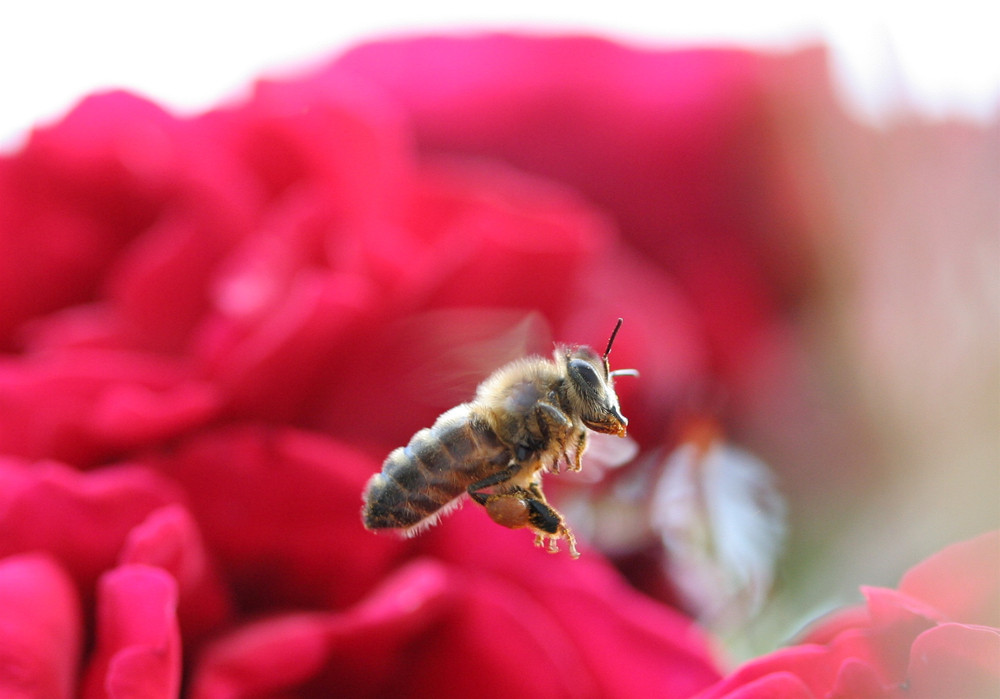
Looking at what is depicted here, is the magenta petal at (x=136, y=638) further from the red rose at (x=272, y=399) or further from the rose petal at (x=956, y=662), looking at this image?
the rose petal at (x=956, y=662)

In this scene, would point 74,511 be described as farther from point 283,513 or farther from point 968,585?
point 968,585

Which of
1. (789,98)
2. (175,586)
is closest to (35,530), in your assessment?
(175,586)

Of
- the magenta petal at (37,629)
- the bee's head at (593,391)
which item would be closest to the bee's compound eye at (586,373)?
the bee's head at (593,391)

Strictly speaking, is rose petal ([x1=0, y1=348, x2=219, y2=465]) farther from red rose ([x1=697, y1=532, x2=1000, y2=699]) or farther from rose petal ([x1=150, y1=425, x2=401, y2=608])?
red rose ([x1=697, y1=532, x2=1000, y2=699])

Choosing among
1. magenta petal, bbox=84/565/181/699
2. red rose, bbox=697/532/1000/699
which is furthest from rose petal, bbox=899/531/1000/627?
magenta petal, bbox=84/565/181/699

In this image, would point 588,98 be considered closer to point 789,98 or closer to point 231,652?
point 789,98
